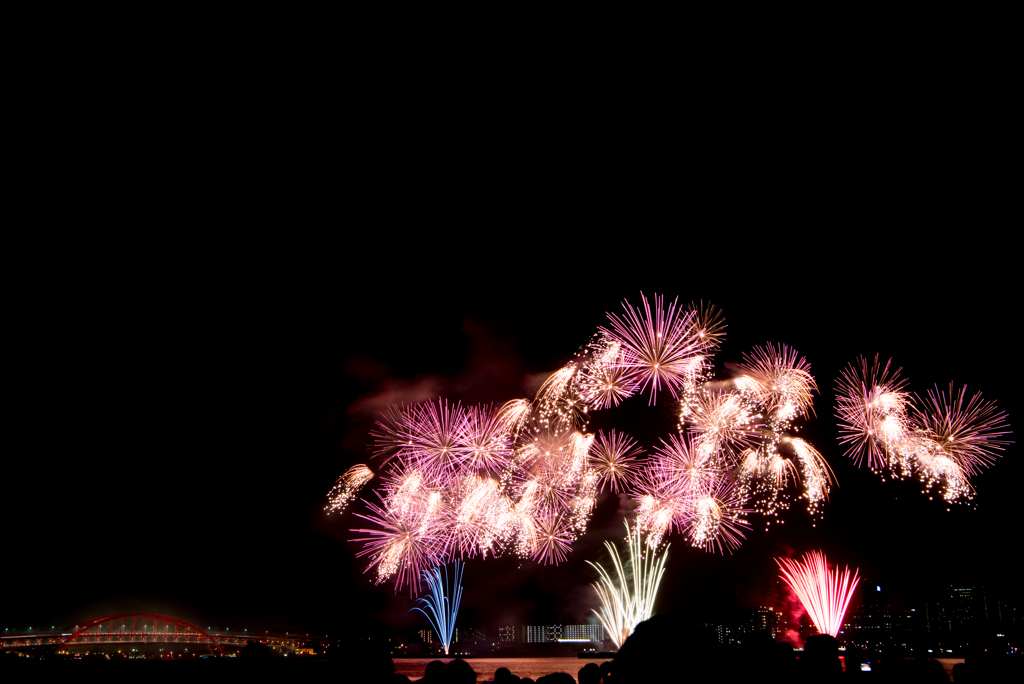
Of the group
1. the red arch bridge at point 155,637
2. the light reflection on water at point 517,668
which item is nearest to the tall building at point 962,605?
the light reflection on water at point 517,668

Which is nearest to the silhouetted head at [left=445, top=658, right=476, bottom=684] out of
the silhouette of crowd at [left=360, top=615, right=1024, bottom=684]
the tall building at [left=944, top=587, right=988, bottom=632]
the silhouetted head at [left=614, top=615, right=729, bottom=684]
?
the silhouette of crowd at [left=360, top=615, right=1024, bottom=684]

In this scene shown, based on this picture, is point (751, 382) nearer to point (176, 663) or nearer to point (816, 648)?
point (816, 648)

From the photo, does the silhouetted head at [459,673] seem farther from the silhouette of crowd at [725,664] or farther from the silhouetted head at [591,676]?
the silhouetted head at [591,676]

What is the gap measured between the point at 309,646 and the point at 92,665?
120 metres

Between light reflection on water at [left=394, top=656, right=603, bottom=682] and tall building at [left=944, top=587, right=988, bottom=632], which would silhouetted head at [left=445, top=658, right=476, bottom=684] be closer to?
light reflection on water at [left=394, top=656, right=603, bottom=682]

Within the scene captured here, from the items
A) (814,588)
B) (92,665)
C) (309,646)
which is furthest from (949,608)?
(92,665)

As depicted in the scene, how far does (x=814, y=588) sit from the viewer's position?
38.2m

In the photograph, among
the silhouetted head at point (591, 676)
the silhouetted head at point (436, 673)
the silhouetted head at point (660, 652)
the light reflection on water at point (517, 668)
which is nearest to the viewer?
the silhouetted head at point (660, 652)

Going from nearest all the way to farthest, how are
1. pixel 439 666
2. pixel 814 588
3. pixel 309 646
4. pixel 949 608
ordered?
pixel 439 666
pixel 814 588
pixel 949 608
pixel 309 646

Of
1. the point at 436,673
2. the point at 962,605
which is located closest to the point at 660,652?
the point at 436,673

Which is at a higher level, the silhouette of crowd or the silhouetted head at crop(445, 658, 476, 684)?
the silhouette of crowd

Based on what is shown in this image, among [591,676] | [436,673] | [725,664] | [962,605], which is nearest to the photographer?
[725,664]

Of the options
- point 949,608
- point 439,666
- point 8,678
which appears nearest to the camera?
point 8,678

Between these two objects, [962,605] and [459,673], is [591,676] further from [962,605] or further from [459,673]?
[962,605]
